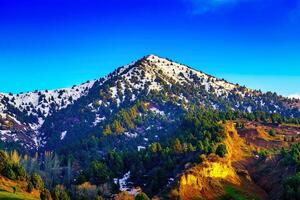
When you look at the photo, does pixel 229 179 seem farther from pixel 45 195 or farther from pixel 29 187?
pixel 45 195

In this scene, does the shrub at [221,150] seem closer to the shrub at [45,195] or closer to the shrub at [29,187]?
the shrub at [29,187]

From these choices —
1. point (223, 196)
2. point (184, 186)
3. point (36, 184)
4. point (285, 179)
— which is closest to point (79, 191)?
point (36, 184)

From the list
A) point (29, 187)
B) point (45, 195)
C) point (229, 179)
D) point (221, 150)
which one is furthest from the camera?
point (221, 150)

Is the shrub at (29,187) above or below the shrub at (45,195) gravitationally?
above

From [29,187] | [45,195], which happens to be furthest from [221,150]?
[45,195]

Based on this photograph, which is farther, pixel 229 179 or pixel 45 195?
pixel 229 179

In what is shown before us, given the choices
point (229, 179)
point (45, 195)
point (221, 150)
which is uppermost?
point (221, 150)

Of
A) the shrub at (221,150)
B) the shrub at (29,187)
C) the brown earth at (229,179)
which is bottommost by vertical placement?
the shrub at (29,187)

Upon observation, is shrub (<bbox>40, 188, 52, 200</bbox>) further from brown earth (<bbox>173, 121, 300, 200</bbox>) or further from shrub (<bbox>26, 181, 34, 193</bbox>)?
brown earth (<bbox>173, 121, 300, 200</bbox>)

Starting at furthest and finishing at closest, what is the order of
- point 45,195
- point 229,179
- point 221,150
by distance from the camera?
point 221,150
point 229,179
point 45,195

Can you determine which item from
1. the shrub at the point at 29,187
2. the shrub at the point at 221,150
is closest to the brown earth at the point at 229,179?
the shrub at the point at 221,150

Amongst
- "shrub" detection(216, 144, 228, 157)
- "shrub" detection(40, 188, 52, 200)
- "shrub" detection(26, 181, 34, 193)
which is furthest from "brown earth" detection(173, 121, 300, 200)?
"shrub" detection(26, 181, 34, 193)

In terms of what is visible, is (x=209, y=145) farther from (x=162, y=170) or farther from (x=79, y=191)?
(x=79, y=191)
